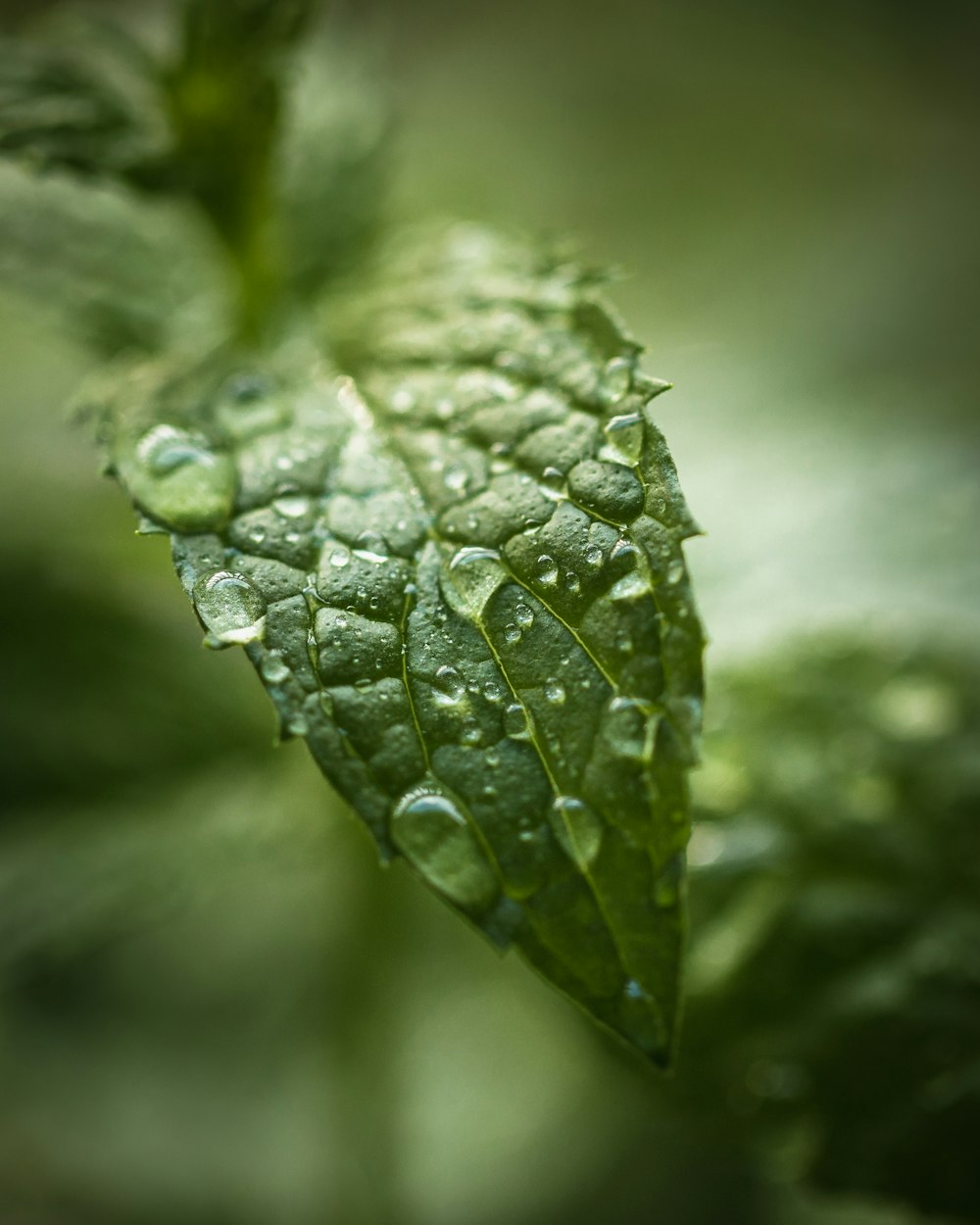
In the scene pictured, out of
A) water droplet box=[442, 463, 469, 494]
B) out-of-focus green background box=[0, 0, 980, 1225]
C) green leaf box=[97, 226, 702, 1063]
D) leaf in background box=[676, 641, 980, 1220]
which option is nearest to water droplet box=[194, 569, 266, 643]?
green leaf box=[97, 226, 702, 1063]

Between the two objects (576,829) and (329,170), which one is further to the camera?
(329,170)

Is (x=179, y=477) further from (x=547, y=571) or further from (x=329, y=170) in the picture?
(x=329, y=170)

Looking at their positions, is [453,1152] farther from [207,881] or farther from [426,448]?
[426,448]

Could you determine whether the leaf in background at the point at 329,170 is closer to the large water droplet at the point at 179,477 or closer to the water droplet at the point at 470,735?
the large water droplet at the point at 179,477

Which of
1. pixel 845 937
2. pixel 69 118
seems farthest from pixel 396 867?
pixel 69 118

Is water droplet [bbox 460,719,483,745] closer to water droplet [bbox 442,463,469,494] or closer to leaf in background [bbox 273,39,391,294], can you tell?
water droplet [bbox 442,463,469,494]

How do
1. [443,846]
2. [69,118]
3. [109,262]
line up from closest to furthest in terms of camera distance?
[443,846], [69,118], [109,262]

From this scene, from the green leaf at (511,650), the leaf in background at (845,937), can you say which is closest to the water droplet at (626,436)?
the green leaf at (511,650)
